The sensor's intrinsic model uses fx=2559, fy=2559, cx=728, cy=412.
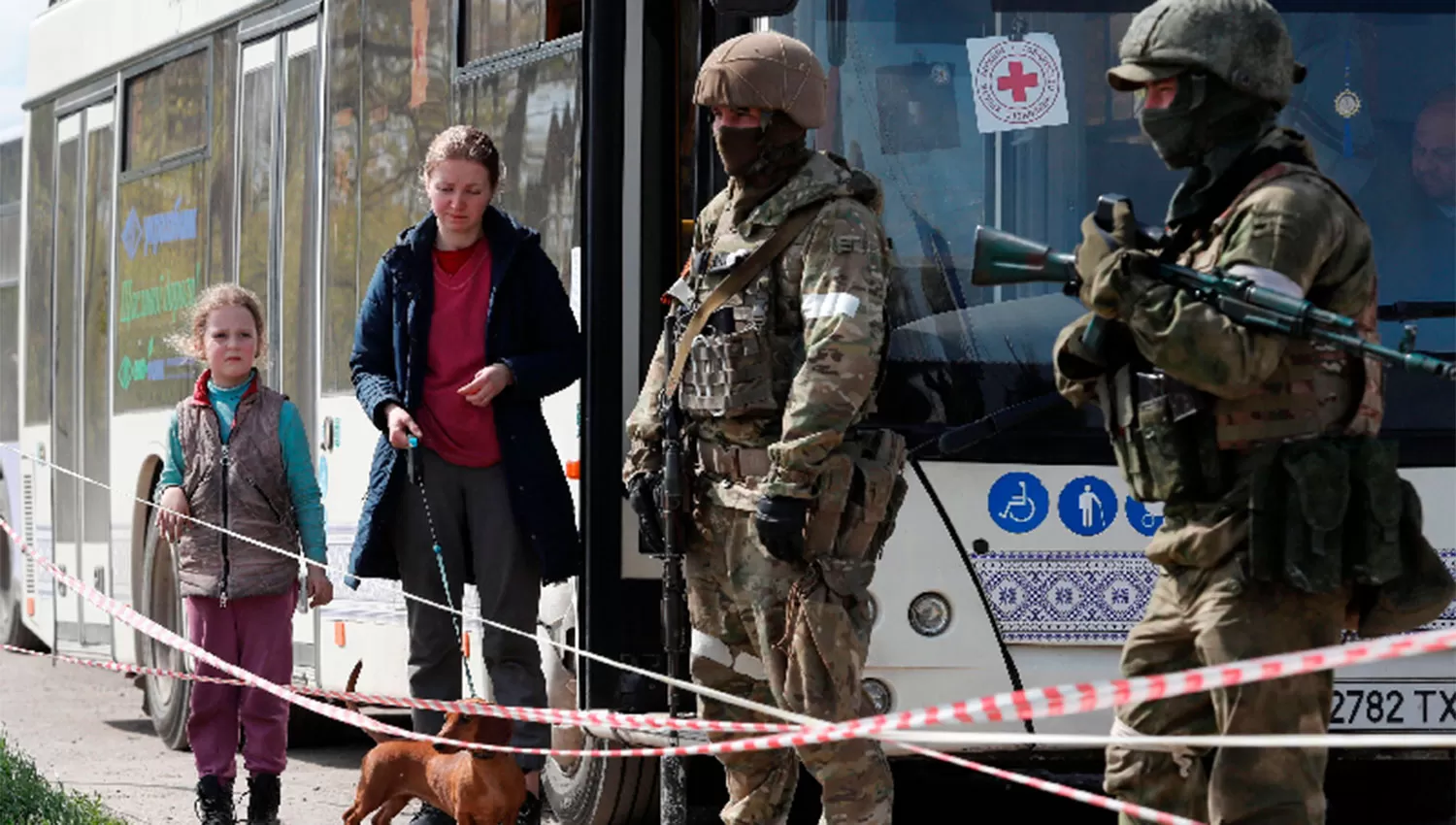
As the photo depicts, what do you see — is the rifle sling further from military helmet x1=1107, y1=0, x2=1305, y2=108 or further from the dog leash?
the dog leash

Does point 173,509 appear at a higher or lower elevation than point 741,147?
lower

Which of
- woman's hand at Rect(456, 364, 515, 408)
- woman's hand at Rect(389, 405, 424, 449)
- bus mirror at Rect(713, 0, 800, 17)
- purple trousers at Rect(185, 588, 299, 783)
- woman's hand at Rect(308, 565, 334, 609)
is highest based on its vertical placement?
bus mirror at Rect(713, 0, 800, 17)

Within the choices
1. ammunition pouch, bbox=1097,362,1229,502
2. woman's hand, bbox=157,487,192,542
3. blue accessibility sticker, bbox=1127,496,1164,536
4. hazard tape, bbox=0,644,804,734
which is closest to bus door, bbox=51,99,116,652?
woman's hand, bbox=157,487,192,542

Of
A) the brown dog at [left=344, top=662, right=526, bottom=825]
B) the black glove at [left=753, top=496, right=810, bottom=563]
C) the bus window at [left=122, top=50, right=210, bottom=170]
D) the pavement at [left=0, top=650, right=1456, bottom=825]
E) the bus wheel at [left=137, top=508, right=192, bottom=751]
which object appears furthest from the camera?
the bus window at [left=122, top=50, right=210, bottom=170]

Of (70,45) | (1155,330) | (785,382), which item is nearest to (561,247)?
(785,382)

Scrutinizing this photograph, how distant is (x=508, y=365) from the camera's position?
7.02m

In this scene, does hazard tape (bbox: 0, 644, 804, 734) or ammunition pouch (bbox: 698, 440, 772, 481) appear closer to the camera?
hazard tape (bbox: 0, 644, 804, 734)

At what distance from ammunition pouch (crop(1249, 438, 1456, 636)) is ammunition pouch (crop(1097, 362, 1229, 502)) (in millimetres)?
109

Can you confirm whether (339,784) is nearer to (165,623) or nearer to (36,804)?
(165,623)

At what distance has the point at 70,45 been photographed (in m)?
12.6

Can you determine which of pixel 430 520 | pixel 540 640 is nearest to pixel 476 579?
pixel 430 520

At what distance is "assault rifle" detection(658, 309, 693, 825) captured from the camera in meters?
6.05

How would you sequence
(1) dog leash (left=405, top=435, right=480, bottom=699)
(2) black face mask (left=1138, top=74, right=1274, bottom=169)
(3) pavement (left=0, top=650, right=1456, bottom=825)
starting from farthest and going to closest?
(3) pavement (left=0, top=650, right=1456, bottom=825) → (1) dog leash (left=405, top=435, right=480, bottom=699) → (2) black face mask (left=1138, top=74, right=1274, bottom=169)

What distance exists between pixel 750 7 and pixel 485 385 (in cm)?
132
